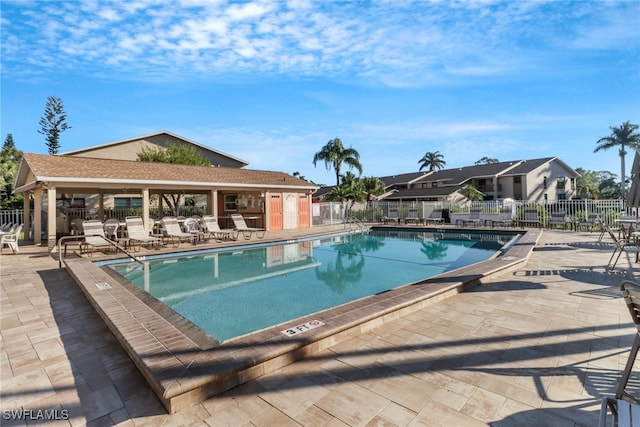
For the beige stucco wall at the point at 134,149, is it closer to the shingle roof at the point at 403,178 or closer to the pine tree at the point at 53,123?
the pine tree at the point at 53,123

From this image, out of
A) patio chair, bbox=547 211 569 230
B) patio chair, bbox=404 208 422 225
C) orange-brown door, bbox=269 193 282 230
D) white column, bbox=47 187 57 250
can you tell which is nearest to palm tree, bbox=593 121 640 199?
patio chair, bbox=547 211 569 230

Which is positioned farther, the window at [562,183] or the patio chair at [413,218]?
the window at [562,183]

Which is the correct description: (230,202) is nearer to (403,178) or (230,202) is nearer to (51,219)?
(51,219)

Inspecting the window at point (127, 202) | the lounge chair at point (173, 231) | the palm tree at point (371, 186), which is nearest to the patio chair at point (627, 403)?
the lounge chair at point (173, 231)

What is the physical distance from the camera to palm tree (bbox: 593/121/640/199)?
128 feet

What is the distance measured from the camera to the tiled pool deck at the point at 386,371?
232 centimetres

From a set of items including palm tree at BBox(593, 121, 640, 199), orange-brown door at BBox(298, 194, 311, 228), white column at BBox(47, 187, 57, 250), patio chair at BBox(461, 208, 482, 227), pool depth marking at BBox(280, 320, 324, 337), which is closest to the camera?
pool depth marking at BBox(280, 320, 324, 337)

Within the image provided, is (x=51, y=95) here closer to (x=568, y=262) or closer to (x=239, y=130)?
(x=239, y=130)

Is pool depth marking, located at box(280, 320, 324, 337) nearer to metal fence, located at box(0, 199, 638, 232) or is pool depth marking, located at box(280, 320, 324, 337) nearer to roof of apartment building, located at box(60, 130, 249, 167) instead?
metal fence, located at box(0, 199, 638, 232)

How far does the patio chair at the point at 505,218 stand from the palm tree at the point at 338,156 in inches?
603

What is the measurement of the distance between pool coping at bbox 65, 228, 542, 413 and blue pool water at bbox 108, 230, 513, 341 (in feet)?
3.89

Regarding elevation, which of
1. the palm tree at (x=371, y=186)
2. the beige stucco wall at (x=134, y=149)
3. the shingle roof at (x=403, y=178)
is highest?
the beige stucco wall at (x=134, y=149)

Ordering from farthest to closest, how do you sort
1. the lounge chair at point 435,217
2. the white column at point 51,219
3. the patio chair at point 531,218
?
the lounge chair at point 435,217 < the patio chair at point 531,218 < the white column at point 51,219

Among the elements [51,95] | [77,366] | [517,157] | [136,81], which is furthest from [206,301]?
[517,157]
